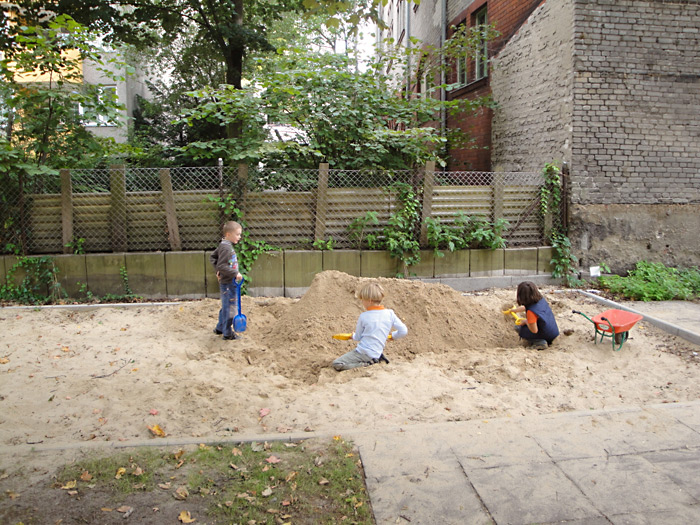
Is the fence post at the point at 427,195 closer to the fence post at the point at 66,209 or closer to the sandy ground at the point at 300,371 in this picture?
the sandy ground at the point at 300,371

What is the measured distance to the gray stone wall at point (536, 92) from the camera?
9.36m

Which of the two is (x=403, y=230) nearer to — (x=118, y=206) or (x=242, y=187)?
(x=242, y=187)

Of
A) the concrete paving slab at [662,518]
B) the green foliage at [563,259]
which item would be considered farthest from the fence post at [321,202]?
the concrete paving slab at [662,518]

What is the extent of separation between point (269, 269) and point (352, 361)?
12.2 ft

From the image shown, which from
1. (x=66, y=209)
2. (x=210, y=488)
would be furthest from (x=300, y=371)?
(x=66, y=209)

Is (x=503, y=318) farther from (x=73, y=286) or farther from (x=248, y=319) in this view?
(x=73, y=286)

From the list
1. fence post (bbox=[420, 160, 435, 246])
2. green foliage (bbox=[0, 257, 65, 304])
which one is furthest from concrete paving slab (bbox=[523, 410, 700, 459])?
green foliage (bbox=[0, 257, 65, 304])

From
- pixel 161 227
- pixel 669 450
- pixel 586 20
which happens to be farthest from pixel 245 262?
pixel 586 20

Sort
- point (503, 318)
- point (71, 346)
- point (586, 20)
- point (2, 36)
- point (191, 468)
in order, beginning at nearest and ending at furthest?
point (191, 468), point (71, 346), point (503, 318), point (586, 20), point (2, 36)

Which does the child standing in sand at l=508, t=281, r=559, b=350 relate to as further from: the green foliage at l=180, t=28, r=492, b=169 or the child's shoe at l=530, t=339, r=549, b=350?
the green foliage at l=180, t=28, r=492, b=169

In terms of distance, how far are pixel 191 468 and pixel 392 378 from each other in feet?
7.09

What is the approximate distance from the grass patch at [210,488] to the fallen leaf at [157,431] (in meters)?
0.28

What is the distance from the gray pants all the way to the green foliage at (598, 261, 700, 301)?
5.41 m

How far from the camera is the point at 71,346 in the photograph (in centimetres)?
617
